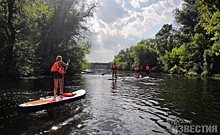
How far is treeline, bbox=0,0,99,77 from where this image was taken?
2969 centimetres

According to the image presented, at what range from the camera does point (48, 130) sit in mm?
7363

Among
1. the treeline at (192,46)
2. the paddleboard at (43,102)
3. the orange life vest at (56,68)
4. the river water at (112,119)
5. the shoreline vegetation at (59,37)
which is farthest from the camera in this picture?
the treeline at (192,46)

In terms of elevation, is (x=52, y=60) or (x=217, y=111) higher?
(x=52, y=60)

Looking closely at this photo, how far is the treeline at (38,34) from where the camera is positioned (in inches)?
1169

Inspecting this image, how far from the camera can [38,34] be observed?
4206 centimetres

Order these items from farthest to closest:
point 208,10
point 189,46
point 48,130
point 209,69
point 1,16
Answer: point 189,46 < point 209,69 < point 1,16 < point 208,10 < point 48,130

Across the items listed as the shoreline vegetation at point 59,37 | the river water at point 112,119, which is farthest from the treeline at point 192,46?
the river water at point 112,119

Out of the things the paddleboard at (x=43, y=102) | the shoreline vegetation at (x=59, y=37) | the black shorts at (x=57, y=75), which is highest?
the shoreline vegetation at (x=59, y=37)

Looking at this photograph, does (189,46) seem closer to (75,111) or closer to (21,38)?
(21,38)

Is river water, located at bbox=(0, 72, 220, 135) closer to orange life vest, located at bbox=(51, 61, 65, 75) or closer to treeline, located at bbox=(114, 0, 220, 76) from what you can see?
orange life vest, located at bbox=(51, 61, 65, 75)

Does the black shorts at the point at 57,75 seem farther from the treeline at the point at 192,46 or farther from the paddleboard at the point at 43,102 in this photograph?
the treeline at the point at 192,46

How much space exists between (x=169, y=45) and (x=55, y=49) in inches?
2368

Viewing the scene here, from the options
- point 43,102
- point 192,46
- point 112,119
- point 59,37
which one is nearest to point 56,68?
point 43,102

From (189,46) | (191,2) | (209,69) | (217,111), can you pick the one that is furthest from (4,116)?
(191,2)
